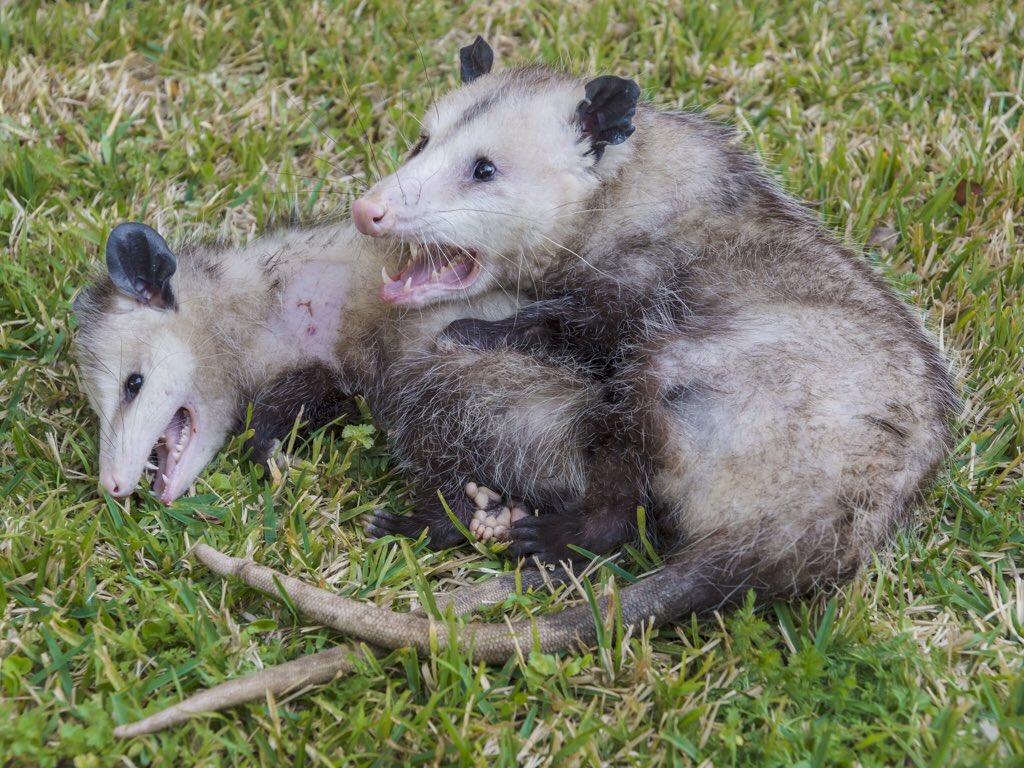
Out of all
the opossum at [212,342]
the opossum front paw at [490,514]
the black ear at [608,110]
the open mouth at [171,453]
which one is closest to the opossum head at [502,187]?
the black ear at [608,110]

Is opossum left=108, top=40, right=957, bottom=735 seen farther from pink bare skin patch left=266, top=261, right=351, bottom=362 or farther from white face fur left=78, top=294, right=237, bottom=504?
white face fur left=78, top=294, right=237, bottom=504

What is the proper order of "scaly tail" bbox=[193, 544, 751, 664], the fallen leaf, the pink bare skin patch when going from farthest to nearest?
the fallen leaf, the pink bare skin patch, "scaly tail" bbox=[193, 544, 751, 664]

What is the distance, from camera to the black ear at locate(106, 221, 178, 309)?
2520mm

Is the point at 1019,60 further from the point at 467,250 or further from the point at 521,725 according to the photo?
the point at 521,725

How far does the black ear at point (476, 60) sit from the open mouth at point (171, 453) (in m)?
1.22

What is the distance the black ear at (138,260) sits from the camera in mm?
2520

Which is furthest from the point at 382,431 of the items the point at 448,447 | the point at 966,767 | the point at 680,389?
the point at 966,767

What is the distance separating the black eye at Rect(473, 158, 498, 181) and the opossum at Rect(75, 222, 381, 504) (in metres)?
0.39

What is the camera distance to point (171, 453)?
8.27 feet

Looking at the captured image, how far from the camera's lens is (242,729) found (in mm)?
1893

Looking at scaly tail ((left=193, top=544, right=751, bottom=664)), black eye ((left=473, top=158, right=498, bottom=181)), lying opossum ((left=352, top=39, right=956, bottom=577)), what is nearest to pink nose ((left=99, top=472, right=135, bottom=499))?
scaly tail ((left=193, top=544, right=751, bottom=664))

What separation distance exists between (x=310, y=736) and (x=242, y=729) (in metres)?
0.13

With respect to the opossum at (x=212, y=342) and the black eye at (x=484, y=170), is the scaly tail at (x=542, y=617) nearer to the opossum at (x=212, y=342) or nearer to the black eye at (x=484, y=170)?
the opossum at (x=212, y=342)

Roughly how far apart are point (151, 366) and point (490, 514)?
35.9 inches
